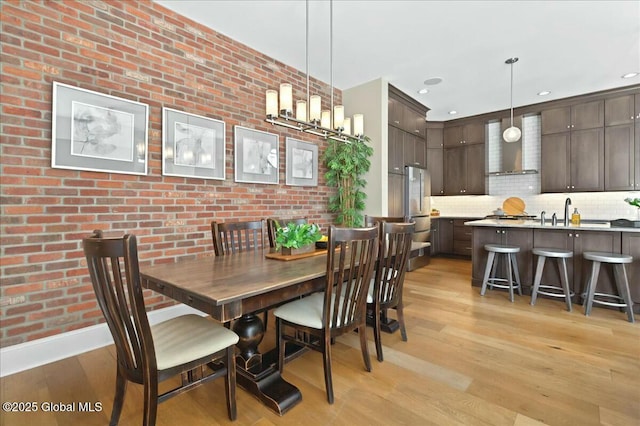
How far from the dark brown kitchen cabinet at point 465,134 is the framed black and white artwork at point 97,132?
5877mm

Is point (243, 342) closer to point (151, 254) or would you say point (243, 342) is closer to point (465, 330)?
point (151, 254)

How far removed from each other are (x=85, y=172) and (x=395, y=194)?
3.84m

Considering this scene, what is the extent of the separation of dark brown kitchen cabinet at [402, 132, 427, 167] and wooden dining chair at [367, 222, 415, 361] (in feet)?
10.0

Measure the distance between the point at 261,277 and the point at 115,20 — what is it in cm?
257

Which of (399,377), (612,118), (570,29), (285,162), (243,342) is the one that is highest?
(570,29)

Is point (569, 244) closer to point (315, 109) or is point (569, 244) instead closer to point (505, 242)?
point (505, 242)

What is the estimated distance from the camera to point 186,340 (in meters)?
1.48

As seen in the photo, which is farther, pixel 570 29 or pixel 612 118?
pixel 612 118

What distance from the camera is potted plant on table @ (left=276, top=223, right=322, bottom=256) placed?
2072 mm

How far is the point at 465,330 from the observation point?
2656mm

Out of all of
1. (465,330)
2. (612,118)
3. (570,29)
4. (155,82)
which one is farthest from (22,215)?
(612,118)

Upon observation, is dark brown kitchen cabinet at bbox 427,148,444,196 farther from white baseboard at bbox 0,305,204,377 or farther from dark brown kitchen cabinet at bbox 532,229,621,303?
white baseboard at bbox 0,305,204,377

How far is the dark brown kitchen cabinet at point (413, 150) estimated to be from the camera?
495cm

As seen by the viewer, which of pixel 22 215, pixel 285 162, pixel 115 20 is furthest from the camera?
pixel 285 162
